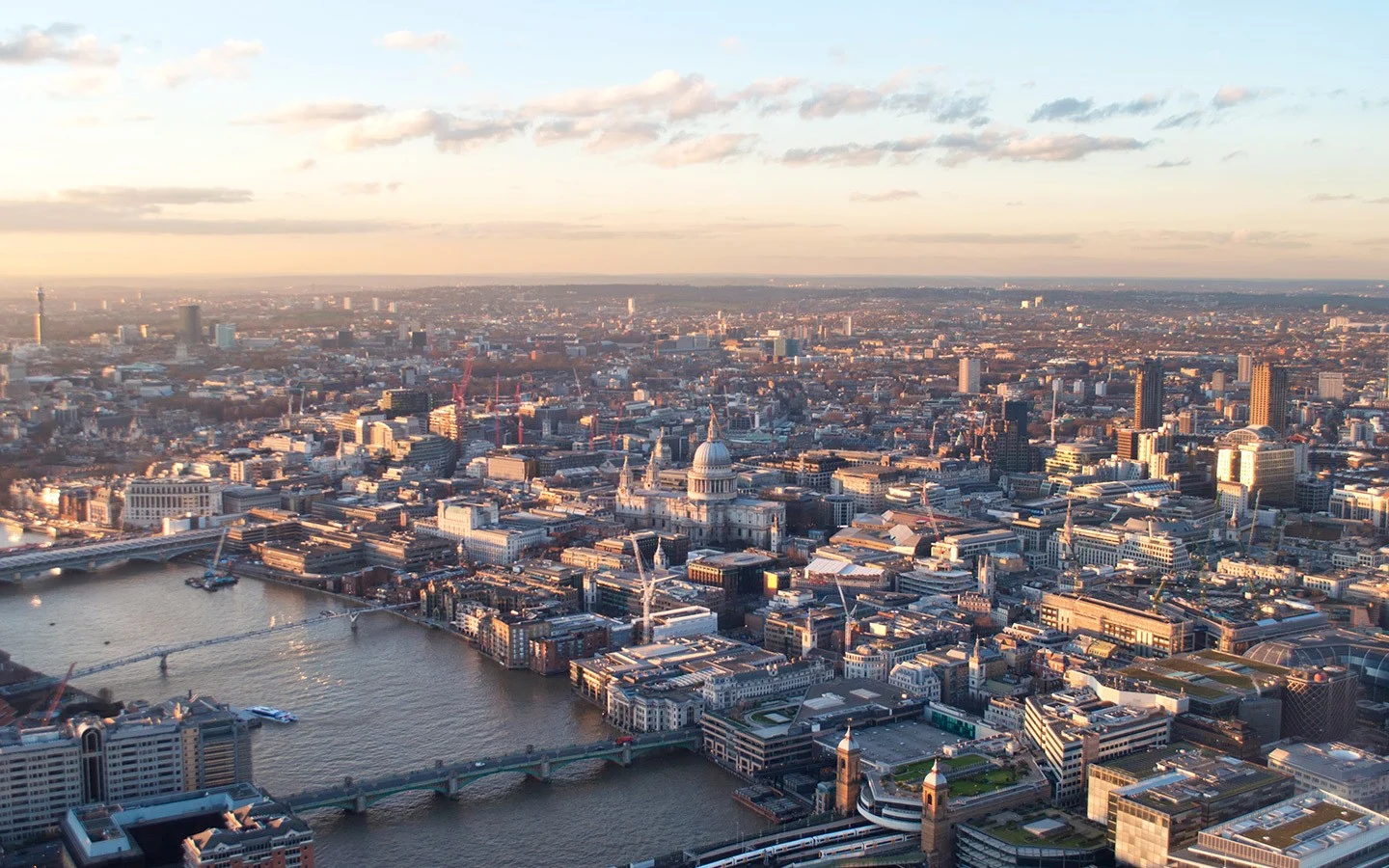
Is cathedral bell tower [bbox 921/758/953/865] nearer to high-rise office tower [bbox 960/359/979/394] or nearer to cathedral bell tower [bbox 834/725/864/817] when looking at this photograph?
cathedral bell tower [bbox 834/725/864/817]

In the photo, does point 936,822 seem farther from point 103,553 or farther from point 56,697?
point 103,553

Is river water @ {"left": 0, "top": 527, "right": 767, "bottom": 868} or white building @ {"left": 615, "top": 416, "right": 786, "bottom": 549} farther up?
white building @ {"left": 615, "top": 416, "right": 786, "bottom": 549}

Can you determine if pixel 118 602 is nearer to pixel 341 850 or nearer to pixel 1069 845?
pixel 341 850

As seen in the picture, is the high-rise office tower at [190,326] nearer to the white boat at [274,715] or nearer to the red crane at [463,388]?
the red crane at [463,388]

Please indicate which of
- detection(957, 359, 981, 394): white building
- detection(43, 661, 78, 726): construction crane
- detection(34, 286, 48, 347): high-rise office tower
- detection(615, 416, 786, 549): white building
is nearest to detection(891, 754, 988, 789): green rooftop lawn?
detection(43, 661, 78, 726): construction crane

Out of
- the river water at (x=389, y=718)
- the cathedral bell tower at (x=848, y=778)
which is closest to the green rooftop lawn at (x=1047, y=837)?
the cathedral bell tower at (x=848, y=778)

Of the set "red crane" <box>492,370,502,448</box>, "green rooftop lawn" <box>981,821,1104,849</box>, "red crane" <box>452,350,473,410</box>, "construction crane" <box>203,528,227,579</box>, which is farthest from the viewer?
"red crane" <box>452,350,473,410</box>
